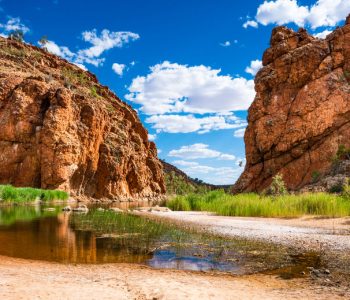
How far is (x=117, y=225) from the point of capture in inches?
775

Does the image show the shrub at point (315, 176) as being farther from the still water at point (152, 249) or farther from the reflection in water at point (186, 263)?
the reflection in water at point (186, 263)

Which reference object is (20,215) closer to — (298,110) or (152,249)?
(152,249)

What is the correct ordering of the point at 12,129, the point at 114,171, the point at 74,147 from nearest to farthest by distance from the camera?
the point at 12,129 < the point at 74,147 < the point at 114,171

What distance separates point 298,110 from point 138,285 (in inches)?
2068

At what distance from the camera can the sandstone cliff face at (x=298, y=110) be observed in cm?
5250

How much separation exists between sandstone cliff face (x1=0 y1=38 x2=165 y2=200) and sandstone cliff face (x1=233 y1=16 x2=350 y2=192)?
34.2 m

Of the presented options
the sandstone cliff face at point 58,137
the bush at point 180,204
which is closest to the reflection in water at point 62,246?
the bush at point 180,204

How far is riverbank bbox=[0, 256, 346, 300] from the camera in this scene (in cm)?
679

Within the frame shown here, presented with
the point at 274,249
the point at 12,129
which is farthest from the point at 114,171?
the point at 274,249

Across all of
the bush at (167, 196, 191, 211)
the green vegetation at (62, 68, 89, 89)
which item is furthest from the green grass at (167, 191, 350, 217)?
the green vegetation at (62, 68, 89, 89)

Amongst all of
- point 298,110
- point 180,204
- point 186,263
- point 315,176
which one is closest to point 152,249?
point 186,263

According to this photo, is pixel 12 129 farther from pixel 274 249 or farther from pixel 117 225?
pixel 274 249

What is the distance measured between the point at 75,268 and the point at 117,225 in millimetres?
10212

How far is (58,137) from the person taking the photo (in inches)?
2741
